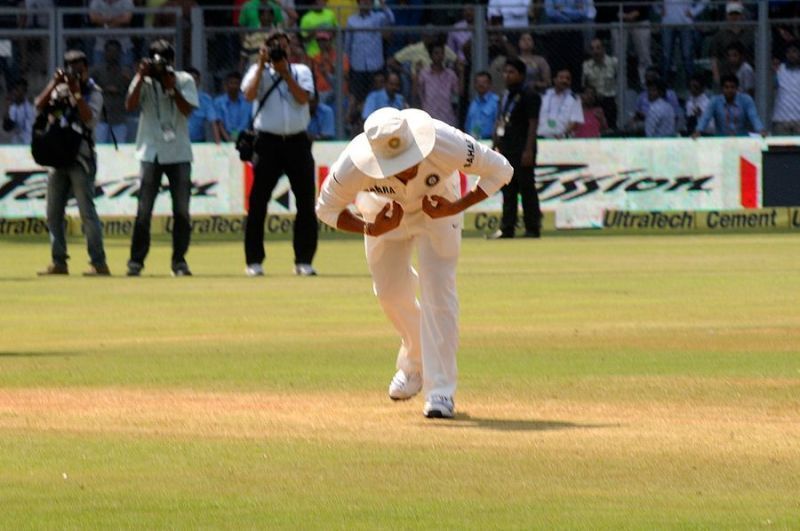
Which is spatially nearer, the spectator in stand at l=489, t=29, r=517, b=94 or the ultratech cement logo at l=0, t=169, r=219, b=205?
the ultratech cement logo at l=0, t=169, r=219, b=205

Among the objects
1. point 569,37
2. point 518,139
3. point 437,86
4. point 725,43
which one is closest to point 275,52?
point 518,139

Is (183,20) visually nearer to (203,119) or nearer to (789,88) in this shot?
(203,119)

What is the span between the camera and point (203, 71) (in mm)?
27141

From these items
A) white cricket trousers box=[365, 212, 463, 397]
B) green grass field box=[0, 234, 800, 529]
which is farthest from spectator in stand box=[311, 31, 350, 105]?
white cricket trousers box=[365, 212, 463, 397]

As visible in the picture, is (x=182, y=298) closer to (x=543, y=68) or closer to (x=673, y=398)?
(x=673, y=398)

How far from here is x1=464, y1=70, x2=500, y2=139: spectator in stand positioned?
26.7 m

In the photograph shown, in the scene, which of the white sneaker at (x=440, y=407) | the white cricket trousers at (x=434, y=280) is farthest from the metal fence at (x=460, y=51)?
the white sneaker at (x=440, y=407)

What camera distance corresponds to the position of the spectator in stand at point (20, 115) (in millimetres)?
26734

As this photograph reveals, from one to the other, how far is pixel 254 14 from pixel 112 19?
192cm

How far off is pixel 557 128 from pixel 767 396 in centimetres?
1744

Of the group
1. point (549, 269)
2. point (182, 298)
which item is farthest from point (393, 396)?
point (549, 269)

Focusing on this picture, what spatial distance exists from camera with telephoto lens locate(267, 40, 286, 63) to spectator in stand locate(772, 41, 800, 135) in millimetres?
10949

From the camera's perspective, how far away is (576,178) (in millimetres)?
27125

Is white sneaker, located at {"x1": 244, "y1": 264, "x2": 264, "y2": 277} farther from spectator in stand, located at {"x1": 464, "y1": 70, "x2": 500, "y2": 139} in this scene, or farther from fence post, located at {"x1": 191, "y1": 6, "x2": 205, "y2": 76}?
fence post, located at {"x1": 191, "y1": 6, "x2": 205, "y2": 76}
